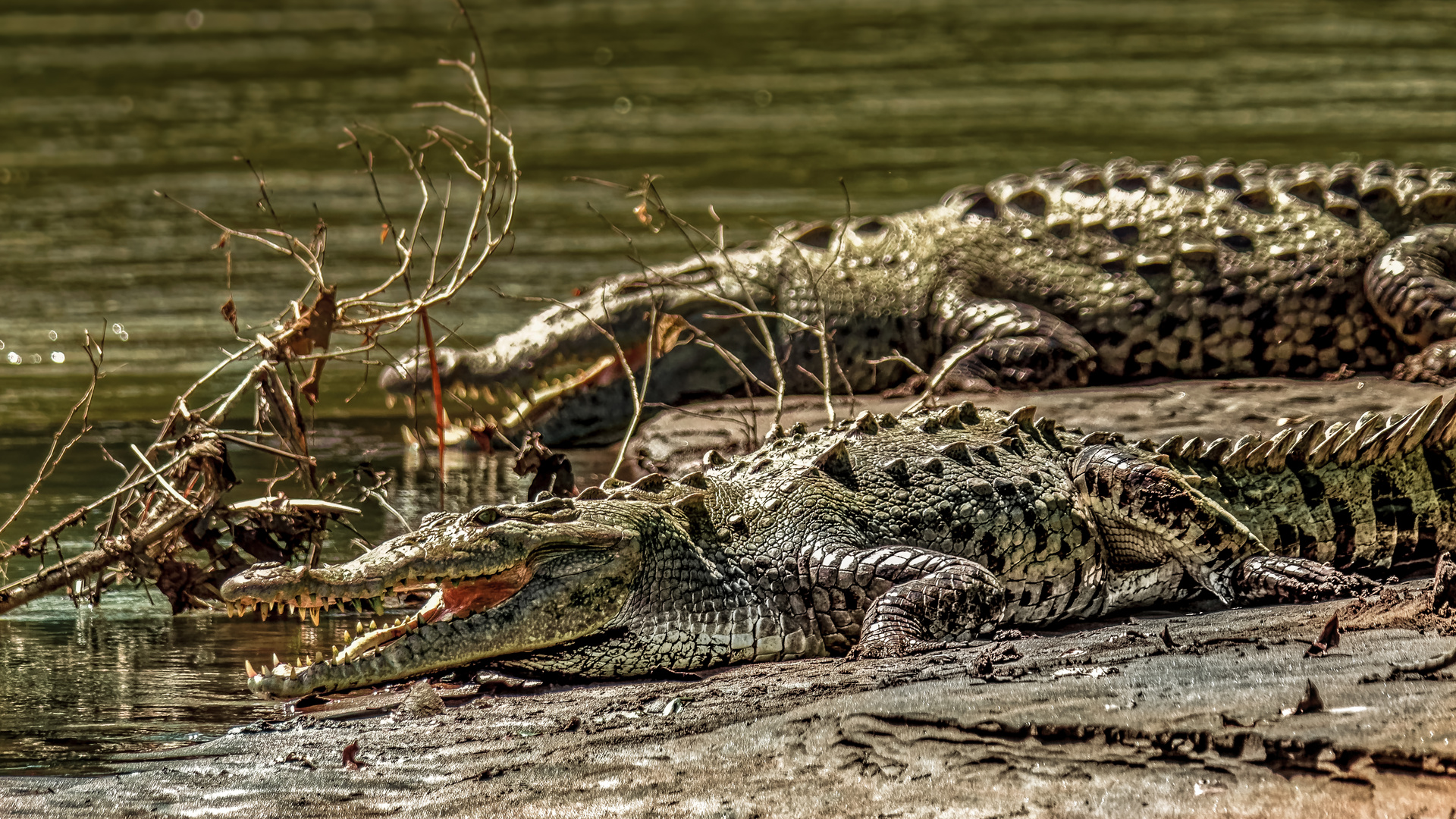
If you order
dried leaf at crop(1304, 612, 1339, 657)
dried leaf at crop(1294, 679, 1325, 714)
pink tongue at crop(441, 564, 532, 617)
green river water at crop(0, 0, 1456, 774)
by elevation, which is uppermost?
green river water at crop(0, 0, 1456, 774)

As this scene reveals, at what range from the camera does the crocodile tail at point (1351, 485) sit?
5574mm

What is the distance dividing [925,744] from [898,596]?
114 cm

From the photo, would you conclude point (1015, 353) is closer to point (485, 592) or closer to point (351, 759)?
point (485, 592)

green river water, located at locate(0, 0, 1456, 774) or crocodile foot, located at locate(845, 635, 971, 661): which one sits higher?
green river water, located at locate(0, 0, 1456, 774)

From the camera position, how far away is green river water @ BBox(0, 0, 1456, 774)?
5918mm

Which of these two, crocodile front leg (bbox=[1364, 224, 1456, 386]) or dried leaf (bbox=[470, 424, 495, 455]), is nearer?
dried leaf (bbox=[470, 424, 495, 455])

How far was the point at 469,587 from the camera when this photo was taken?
4910mm

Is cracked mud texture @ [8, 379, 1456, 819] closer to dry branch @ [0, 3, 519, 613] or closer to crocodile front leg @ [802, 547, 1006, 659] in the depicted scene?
crocodile front leg @ [802, 547, 1006, 659]

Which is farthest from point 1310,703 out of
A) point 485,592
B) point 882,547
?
point 485,592

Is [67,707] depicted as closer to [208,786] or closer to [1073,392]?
[208,786]

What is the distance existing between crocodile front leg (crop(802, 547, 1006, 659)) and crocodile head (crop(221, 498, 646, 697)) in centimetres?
58

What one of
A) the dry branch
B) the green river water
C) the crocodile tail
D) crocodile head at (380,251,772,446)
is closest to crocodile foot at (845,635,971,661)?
the crocodile tail

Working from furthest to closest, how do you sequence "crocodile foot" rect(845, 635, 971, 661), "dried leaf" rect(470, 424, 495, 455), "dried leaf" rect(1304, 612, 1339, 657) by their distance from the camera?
"dried leaf" rect(470, 424, 495, 455) → "crocodile foot" rect(845, 635, 971, 661) → "dried leaf" rect(1304, 612, 1339, 657)

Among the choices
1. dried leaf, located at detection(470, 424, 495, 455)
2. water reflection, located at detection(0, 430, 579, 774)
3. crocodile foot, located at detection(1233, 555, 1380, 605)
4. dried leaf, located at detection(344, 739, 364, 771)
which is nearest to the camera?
dried leaf, located at detection(344, 739, 364, 771)
